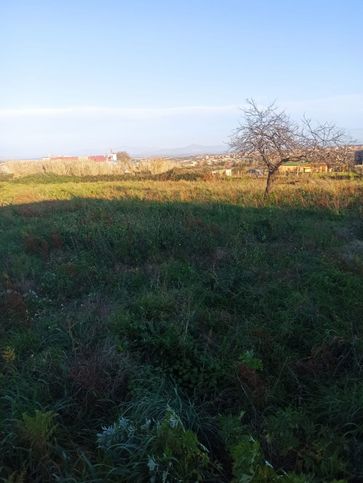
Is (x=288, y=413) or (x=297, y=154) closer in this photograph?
(x=288, y=413)

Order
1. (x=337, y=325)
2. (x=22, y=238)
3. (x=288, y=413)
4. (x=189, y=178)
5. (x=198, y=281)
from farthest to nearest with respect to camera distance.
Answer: (x=189, y=178) < (x=22, y=238) < (x=198, y=281) < (x=337, y=325) < (x=288, y=413)

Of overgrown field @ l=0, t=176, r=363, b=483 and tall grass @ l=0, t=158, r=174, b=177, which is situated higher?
overgrown field @ l=0, t=176, r=363, b=483

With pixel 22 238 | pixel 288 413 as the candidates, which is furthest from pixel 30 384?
pixel 22 238

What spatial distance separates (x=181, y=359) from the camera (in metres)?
3.94

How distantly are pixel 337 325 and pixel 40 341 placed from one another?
312cm

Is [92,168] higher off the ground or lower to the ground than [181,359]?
lower

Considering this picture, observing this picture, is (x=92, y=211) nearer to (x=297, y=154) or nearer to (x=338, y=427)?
(x=297, y=154)

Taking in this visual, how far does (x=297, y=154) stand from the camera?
1549 centimetres

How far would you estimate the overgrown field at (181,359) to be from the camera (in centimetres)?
271

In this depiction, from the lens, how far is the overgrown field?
8.91ft

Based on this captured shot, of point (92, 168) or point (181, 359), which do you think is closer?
point (181, 359)

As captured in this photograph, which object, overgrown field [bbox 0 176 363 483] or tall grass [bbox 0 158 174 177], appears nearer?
overgrown field [bbox 0 176 363 483]

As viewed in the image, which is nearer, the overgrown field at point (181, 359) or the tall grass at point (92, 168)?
the overgrown field at point (181, 359)

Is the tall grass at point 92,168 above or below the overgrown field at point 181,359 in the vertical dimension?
below
